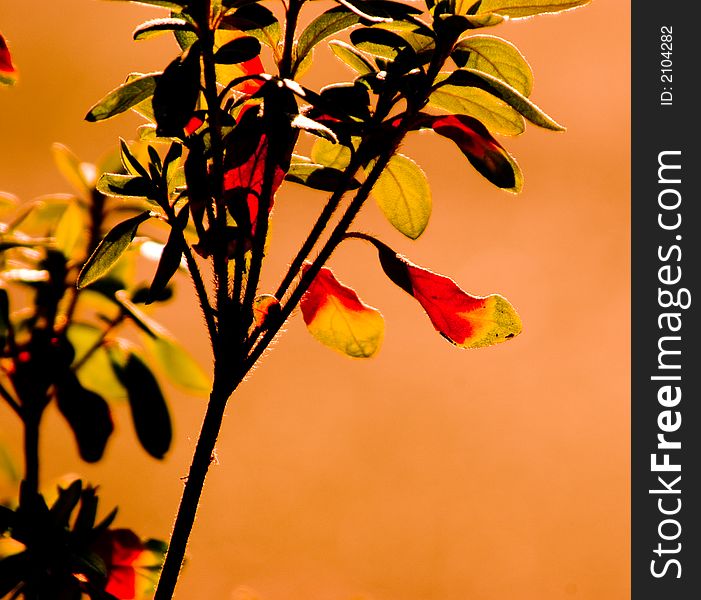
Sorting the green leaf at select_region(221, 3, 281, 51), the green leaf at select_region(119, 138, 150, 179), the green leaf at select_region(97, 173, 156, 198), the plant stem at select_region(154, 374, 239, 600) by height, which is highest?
the green leaf at select_region(221, 3, 281, 51)

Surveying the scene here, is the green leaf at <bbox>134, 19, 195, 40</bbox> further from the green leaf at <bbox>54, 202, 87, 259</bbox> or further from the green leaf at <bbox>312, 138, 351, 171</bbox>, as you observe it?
the green leaf at <bbox>54, 202, 87, 259</bbox>

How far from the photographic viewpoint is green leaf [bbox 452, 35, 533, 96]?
755 millimetres

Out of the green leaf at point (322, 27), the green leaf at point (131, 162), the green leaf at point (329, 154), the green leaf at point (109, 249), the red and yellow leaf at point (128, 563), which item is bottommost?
the red and yellow leaf at point (128, 563)

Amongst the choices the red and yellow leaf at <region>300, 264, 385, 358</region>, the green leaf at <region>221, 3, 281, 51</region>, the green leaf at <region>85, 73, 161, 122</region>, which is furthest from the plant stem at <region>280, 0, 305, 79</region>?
the red and yellow leaf at <region>300, 264, 385, 358</region>

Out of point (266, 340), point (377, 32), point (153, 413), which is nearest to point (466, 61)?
point (377, 32)

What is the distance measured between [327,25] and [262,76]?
0.45 ft

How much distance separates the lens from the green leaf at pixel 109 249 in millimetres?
766

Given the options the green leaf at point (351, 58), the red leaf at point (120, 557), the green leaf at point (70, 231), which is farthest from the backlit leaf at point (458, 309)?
the green leaf at point (70, 231)

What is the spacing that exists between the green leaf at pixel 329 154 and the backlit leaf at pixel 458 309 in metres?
0.13

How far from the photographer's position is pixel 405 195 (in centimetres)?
88

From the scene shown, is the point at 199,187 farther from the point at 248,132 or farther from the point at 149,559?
the point at 149,559

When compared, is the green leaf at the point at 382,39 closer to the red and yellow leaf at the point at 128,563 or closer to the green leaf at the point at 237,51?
the green leaf at the point at 237,51

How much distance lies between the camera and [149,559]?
3.38ft

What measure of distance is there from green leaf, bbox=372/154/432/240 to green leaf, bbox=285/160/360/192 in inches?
2.8
